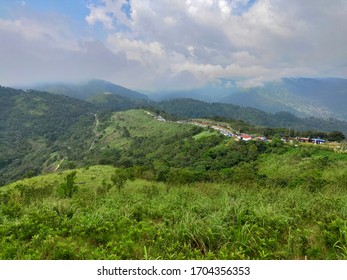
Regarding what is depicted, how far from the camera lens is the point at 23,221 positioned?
6.23 meters

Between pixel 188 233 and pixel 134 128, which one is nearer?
pixel 188 233

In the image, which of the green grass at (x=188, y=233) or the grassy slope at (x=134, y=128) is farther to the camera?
the grassy slope at (x=134, y=128)

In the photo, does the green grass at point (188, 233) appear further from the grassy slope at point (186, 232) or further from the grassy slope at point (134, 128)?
the grassy slope at point (134, 128)

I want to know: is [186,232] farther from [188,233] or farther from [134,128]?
[134,128]

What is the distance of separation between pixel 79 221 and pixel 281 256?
447 centimetres

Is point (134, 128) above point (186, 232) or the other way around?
the other way around

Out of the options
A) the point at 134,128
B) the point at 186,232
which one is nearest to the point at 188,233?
the point at 186,232

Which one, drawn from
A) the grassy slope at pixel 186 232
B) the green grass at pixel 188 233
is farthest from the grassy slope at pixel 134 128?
the green grass at pixel 188 233

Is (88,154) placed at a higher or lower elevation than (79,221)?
lower

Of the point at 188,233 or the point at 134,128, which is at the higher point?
the point at 188,233

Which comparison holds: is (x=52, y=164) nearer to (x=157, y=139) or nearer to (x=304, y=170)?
(x=157, y=139)

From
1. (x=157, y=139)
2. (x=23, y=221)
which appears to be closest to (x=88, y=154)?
(x=157, y=139)

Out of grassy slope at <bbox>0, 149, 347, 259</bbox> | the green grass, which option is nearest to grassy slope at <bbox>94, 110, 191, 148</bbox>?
grassy slope at <bbox>0, 149, 347, 259</bbox>

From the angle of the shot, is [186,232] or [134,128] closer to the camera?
[186,232]
